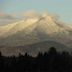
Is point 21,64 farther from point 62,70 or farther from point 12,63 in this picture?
point 62,70

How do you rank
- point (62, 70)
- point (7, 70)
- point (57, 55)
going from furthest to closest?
point (57, 55), point (7, 70), point (62, 70)

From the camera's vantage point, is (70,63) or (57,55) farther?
(57,55)

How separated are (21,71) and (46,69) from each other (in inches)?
337

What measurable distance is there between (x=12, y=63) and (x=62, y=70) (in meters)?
22.8

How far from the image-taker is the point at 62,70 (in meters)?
124

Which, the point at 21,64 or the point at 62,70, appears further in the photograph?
the point at 21,64

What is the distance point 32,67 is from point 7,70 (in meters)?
8.30

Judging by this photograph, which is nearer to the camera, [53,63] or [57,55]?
[53,63]

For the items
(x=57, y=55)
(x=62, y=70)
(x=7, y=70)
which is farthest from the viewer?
(x=57, y=55)

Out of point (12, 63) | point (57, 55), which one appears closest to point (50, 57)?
point (57, 55)

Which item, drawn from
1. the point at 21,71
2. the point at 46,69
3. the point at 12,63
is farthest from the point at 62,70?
the point at 12,63

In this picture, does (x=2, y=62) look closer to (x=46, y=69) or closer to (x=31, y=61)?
(x=31, y=61)

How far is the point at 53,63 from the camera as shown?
429 ft

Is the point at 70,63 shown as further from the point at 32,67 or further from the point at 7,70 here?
the point at 7,70
